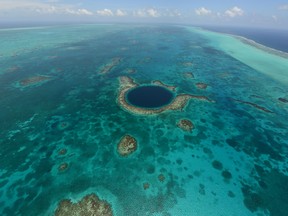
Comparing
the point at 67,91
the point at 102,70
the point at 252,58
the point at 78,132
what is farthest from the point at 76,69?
the point at 252,58

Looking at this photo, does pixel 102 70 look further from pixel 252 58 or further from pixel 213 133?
pixel 252 58

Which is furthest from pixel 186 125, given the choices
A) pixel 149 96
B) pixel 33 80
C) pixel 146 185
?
pixel 33 80

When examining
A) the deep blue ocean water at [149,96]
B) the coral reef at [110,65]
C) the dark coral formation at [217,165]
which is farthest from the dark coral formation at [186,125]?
the coral reef at [110,65]

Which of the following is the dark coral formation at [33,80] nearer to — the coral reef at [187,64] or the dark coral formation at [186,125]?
the dark coral formation at [186,125]

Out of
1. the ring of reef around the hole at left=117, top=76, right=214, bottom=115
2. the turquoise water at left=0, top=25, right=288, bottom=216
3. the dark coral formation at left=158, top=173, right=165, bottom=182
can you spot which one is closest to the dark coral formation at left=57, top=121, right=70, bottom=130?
the turquoise water at left=0, top=25, right=288, bottom=216

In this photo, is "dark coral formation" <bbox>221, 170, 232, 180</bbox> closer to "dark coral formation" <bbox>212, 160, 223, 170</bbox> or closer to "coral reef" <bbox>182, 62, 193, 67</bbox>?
"dark coral formation" <bbox>212, 160, 223, 170</bbox>

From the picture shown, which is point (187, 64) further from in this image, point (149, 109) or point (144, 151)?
point (144, 151)
